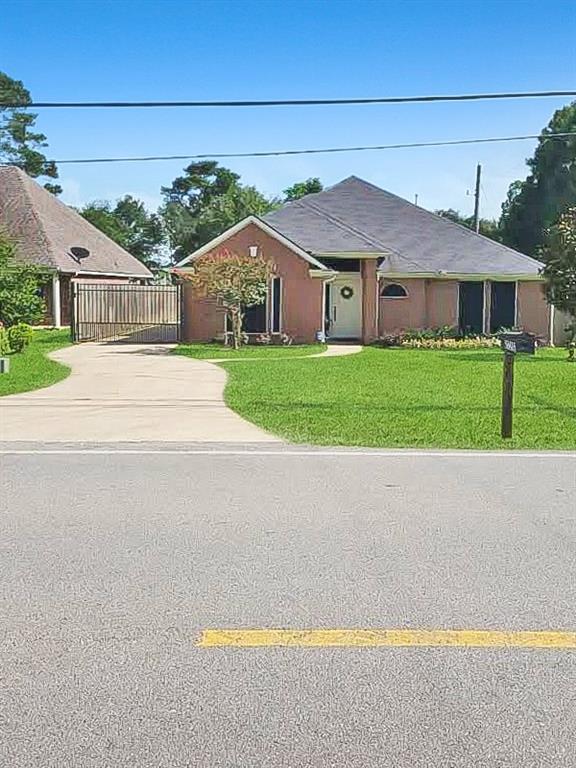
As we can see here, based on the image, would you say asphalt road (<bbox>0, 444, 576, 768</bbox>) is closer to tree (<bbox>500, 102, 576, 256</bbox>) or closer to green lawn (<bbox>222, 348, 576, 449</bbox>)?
green lawn (<bbox>222, 348, 576, 449</bbox>)

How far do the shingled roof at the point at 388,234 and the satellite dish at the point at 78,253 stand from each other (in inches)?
344

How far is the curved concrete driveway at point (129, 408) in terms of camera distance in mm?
11008

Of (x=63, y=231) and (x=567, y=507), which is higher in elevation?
(x=63, y=231)

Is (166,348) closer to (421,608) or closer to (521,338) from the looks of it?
(521,338)

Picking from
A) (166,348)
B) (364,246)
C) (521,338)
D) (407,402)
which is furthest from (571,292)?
(166,348)

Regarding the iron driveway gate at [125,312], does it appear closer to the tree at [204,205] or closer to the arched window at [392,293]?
the arched window at [392,293]

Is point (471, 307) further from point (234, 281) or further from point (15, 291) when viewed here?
point (15, 291)

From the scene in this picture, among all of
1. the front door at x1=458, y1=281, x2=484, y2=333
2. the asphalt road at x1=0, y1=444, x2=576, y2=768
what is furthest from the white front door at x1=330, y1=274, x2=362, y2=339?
the asphalt road at x1=0, y1=444, x2=576, y2=768

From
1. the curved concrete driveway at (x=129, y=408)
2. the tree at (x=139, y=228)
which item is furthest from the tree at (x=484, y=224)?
the curved concrete driveway at (x=129, y=408)

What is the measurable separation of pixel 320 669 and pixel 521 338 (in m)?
7.79

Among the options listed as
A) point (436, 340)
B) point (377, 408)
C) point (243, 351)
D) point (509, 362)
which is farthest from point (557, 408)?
point (436, 340)

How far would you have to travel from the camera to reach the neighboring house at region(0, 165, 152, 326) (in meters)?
34.4

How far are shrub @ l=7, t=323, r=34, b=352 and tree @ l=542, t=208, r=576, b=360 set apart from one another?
14655 millimetres

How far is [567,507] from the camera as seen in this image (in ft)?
23.5
